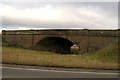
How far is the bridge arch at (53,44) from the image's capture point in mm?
46713

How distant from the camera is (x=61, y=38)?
4531 cm

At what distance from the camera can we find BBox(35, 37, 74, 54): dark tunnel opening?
1845 inches

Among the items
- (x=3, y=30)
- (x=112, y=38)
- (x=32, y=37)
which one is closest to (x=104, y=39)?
(x=112, y=38)

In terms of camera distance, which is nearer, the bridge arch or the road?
the road

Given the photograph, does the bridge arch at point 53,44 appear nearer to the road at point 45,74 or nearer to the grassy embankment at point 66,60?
the grassy embankment at point 66,60

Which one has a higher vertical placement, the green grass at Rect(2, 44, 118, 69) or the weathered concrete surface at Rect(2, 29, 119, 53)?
the weathered concrete surface at Rect(2, 29, 119, 53)

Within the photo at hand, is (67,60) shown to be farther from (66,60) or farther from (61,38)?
(61,38)

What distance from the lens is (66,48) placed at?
180 feet

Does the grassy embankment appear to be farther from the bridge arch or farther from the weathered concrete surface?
the bridge arch

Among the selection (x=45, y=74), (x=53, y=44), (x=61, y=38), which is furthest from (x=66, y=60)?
(x=53, y=44)

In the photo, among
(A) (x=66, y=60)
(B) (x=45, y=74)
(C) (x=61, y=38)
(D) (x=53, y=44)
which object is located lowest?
(A) (x=66, y=60)

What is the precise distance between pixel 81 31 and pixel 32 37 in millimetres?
12161

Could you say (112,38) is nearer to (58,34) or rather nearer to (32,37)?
(58,34)

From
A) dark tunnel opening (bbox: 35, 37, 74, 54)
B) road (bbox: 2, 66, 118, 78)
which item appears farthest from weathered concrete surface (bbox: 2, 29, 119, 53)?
road (bbox: 2, 66, 118, 78)
